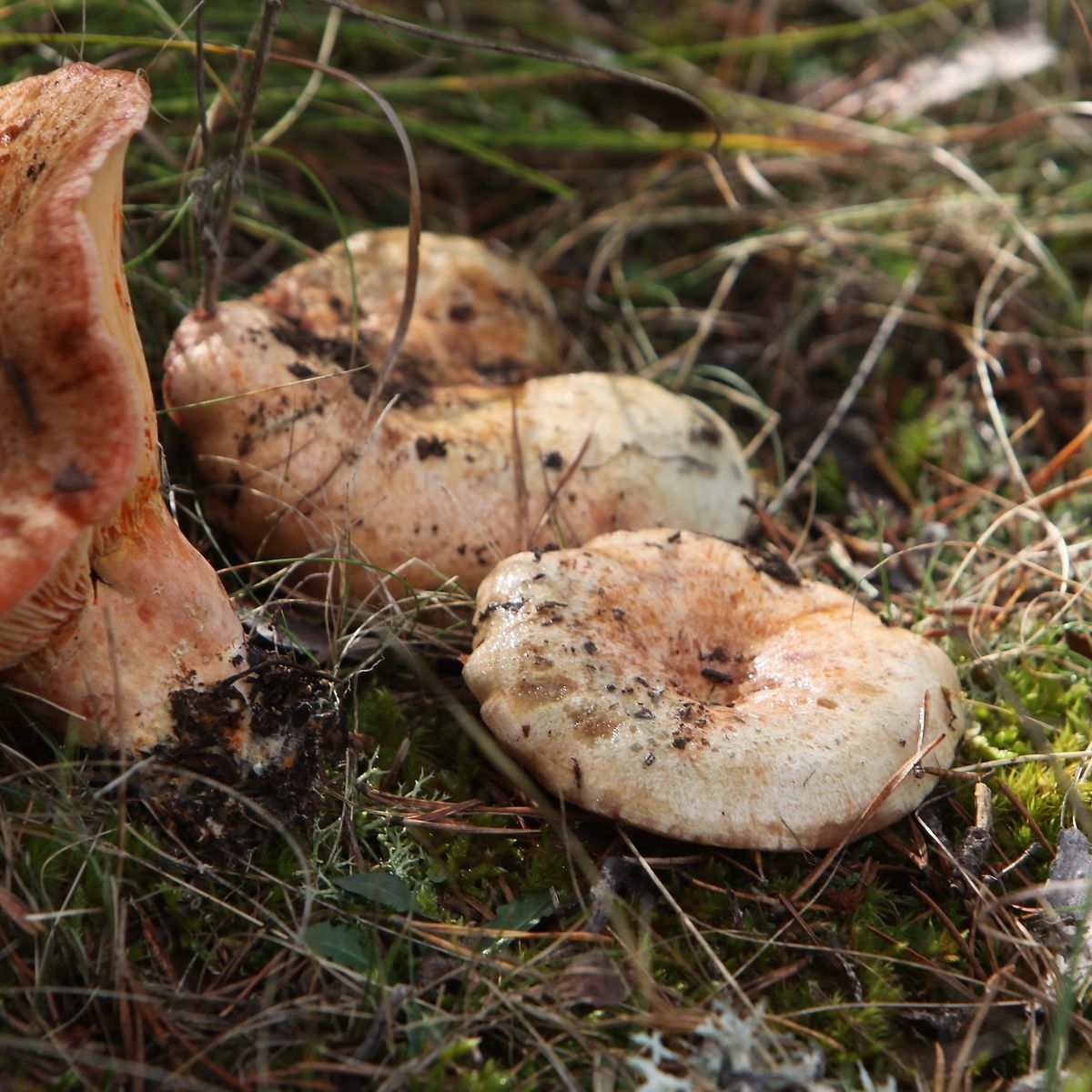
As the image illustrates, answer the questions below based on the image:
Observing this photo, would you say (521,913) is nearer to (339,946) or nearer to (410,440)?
(339,946)

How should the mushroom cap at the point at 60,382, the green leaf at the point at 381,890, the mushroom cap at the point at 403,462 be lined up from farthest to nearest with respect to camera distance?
the mushroom cap at the point at 403,462, the green leaf at the point at 381,890, the mushroom cap at the point at 60,382

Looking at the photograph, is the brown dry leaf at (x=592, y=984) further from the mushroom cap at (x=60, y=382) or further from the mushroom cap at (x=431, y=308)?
the mushroom cap at (x=431, y=308)

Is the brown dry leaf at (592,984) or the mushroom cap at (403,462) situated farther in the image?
the mushroom cap at (403,462)

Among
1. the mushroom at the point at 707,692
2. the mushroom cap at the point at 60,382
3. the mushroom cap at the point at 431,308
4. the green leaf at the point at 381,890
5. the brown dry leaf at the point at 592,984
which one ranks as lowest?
the green leaf at the point at 381,890

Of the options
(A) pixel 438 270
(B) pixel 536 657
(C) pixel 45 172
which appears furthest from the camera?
(A) pixel 438 270

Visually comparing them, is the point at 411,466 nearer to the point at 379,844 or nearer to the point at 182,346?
the point at 182,346

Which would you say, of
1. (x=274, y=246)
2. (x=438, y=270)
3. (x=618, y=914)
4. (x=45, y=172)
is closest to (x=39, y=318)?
(x=45, y=172)

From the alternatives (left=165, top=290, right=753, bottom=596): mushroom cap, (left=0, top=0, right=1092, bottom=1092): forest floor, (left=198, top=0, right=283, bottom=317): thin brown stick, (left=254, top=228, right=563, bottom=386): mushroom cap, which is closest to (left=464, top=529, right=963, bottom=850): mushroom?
(left=0, top=0, right=1092, bottom=1092): forest floor

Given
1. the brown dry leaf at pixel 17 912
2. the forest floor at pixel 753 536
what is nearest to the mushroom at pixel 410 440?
the forest floor at pixel 753 536

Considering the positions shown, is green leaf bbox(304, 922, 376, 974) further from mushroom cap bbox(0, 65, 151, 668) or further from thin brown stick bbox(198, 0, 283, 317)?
thin brown stick bbox(198, 0, 283, 317)
